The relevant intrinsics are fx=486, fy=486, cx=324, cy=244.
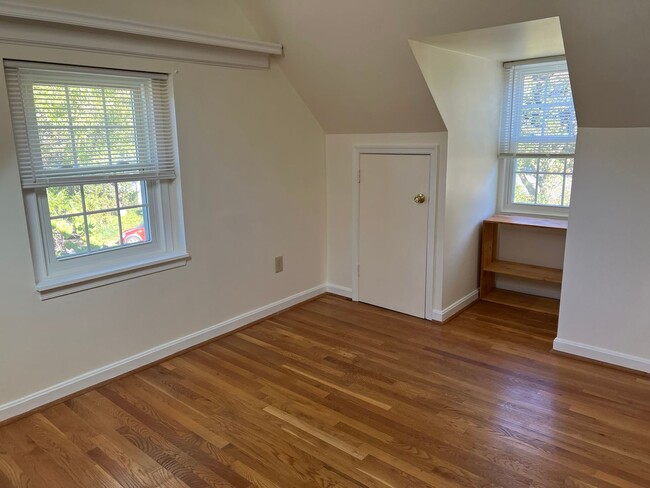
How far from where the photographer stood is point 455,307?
372 centimetres

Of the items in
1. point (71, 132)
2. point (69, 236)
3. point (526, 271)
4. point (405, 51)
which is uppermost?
point (405, 51)

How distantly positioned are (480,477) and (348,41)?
8.09 feet

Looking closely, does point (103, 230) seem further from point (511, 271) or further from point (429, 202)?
point (511, 271)

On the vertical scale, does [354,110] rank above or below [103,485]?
above

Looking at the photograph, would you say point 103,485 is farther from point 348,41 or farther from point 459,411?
point 348,41

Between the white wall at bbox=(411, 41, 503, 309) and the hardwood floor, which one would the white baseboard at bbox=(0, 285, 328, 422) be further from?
the white wall at bbox=(411, 41, 503, 309)

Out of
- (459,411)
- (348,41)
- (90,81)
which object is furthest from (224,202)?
(459,411)

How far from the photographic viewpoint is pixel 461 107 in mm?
3369

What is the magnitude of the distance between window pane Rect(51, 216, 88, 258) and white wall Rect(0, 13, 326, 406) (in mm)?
198

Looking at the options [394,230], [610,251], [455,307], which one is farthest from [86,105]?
[610,251]

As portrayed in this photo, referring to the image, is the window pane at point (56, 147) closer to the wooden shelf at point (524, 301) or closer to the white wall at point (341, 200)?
the white wall at point (341, 200)

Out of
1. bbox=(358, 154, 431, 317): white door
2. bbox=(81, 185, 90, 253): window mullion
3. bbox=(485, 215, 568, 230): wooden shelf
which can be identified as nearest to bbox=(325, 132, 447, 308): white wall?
bbox=(358, 154, 431, 317): white door

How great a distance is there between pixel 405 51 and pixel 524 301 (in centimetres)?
223

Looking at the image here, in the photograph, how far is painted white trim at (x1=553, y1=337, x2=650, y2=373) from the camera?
2.80 metres
